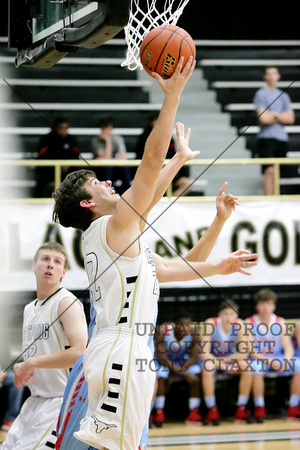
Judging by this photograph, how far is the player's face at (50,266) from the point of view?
157 inches

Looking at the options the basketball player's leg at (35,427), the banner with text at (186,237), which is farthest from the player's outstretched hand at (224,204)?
the banner with text at (186,237)

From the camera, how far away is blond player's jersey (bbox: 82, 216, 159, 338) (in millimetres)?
2895

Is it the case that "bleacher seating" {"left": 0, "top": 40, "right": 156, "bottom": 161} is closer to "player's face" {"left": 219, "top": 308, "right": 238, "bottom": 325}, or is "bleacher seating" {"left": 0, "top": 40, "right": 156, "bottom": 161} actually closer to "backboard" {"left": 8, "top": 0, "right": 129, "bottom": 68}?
"player's face" {"left": 219, "top": 308, "right": 238, "bottom": 325}

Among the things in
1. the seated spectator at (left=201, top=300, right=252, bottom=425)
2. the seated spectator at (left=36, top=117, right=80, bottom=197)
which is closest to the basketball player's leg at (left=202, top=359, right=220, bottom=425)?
the seated spectator at (left=201, top=300, right=252, bottom=425)

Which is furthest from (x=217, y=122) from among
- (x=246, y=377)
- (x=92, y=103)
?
(x=246, y=377)

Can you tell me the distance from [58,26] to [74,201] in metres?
1.06

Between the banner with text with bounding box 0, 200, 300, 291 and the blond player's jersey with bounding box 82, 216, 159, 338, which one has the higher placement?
the banner with text with bounding box 0, 200, 300, 291

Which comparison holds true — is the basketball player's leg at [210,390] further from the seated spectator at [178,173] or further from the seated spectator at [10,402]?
the seated spectator at [178,173]

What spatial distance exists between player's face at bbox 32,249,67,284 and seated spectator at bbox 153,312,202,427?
3390 millimetres

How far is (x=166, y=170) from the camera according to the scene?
3.59m

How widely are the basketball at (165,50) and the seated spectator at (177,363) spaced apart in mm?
4357

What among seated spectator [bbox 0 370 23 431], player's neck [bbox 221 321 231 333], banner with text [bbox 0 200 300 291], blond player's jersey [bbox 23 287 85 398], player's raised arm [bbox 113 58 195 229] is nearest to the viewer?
player's raised arm [bbox 113 58 195 229]

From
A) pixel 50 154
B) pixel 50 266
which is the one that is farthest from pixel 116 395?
pixel 50 154

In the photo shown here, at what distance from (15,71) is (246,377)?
203 inches
